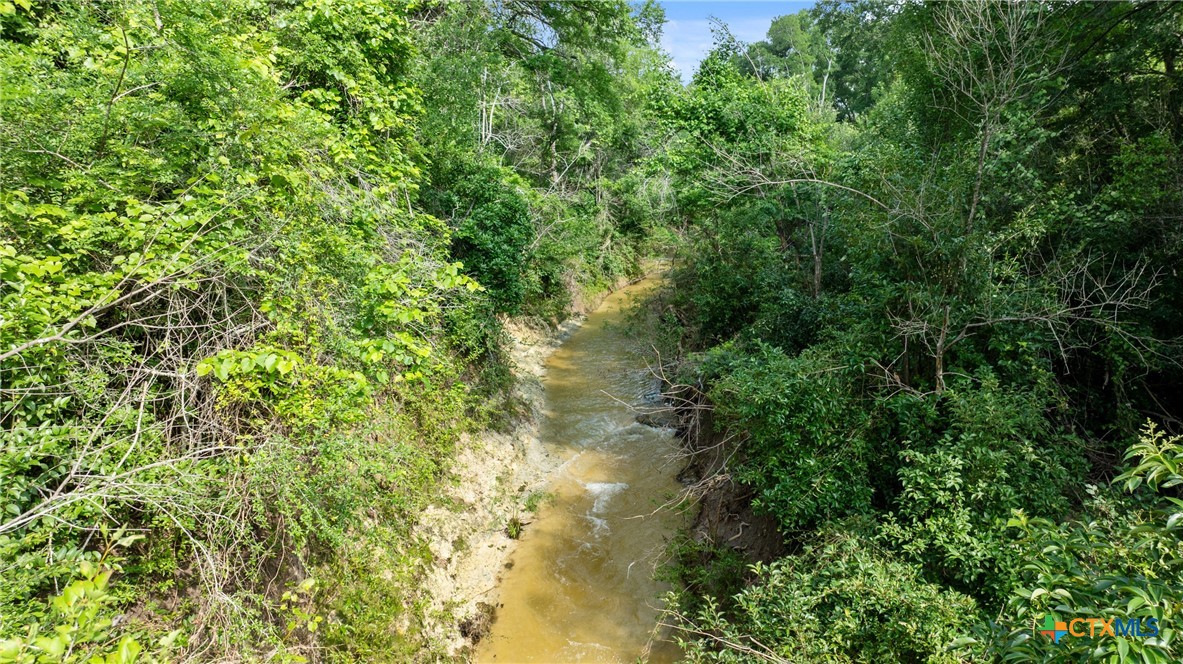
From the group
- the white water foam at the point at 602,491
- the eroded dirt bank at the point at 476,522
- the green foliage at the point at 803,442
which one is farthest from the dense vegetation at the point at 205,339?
the green foliage at the point at 803,442

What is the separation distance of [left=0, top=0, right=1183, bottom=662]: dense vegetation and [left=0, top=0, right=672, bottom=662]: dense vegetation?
0.04 m

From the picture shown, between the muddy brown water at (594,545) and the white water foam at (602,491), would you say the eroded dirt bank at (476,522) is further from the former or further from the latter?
the white water foam at (602,491)

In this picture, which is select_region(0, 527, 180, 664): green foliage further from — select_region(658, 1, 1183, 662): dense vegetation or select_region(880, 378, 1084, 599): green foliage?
select_region(880, 378, 1084, 599): green foliage

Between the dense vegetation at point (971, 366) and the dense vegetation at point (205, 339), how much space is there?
148 inches

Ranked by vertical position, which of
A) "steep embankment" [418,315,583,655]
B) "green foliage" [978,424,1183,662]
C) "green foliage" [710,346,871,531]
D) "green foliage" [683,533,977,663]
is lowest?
"steep embankment" [418,315,583,655]

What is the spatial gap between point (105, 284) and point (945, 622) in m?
7.12

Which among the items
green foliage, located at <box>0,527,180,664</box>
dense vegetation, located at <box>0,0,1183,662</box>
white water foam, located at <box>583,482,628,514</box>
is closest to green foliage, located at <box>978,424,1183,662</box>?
dense vegetation, located at <box>0,0,1183,662</box>

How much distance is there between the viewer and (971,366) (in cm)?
677

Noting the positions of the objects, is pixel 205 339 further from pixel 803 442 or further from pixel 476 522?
pixel 803 442

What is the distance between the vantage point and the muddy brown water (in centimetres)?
706

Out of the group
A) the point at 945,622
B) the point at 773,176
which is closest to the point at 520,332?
the point at 773,176

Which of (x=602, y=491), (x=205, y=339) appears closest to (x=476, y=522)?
(x=602, y=491)

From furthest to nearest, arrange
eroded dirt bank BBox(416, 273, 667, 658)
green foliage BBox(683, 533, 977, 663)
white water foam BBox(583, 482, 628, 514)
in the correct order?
white water foam BBox(583, 482, 628, 514), eroded dirt bank BBox(416, 273, 667, 658), green foliage BBox(683, 533, 977, 663)

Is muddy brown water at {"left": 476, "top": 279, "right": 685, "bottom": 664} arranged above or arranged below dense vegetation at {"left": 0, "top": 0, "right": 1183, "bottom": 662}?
below
